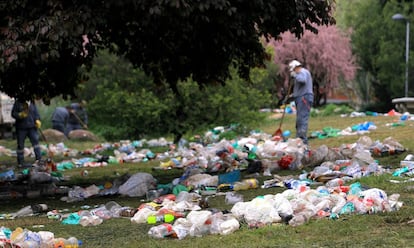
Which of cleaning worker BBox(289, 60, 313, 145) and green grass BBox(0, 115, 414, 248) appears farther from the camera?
cleaning worker BBox(289, 60, 313, 145)

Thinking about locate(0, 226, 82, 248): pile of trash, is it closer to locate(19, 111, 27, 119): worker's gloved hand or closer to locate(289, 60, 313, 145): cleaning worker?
locate(289, 60, 313, 145): cleaning worker

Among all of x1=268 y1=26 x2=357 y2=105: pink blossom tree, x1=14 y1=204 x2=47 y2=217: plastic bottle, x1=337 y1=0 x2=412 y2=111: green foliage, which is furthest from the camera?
x1=268 y1=26 x2=357 y2=105: pink blossom tree

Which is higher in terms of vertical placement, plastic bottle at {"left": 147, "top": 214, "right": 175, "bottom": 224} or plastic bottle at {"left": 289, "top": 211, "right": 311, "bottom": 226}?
plastic bottle at {"left": 289, "top": 211, "right": 311, "bottom": 226}

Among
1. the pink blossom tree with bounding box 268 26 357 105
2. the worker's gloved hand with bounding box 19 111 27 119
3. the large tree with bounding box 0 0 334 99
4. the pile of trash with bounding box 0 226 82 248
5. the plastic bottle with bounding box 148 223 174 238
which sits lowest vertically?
the pink blossom tree with bounding box 268 26 357 105

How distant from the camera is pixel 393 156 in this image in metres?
13.3

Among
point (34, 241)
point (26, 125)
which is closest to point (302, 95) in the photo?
point (26, 125)

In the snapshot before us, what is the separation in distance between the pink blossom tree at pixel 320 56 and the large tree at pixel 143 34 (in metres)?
32.4

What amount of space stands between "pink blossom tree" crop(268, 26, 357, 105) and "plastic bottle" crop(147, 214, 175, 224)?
124ft

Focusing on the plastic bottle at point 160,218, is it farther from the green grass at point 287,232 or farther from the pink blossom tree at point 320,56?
the pink blossom tree at point 320,56

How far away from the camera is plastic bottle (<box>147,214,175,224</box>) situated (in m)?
7.49

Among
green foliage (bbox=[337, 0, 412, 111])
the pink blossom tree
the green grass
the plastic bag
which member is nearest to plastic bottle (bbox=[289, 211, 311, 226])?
the green grass

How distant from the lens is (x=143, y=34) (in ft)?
39.1

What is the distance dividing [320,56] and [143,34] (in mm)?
34748

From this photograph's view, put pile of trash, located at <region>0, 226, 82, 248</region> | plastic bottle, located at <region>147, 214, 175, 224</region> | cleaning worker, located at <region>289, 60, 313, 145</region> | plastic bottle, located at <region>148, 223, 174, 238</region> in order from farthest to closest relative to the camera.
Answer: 1. cleaning worker, located at <region>289, 60, 313, 145</region>
2. plastic bottle, located at <region>147, 214, 175, 224</region>
3. plastic bottle, located at <region>148, 223, 174, 238</region>
4. pile of trash, located at <region>0, 226, 82, 248</region>
